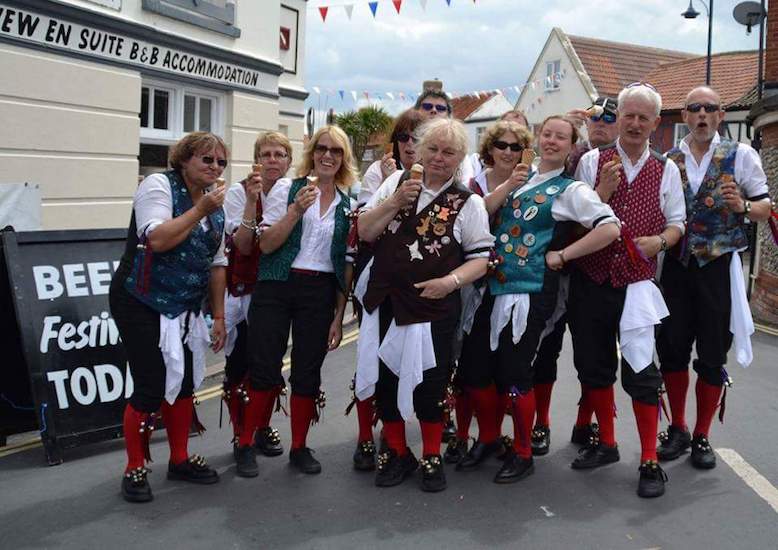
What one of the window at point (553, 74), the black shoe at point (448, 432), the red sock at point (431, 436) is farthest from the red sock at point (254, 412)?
the window at point (553, 74)

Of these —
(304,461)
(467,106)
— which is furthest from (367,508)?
Answer: (467,106)

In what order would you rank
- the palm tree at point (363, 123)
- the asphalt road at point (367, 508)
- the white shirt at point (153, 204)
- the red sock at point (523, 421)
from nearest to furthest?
the asphalt road at point (367, 508) < the white shirt at point (153, 204) < the red sock at point (523, 421) < the palm tree at point (363, 123)

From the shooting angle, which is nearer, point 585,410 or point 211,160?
point 211,160

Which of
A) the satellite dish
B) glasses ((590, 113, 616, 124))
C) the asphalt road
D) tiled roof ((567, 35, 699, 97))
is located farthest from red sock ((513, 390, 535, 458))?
tiled roof ((567, 35, 699, 97))

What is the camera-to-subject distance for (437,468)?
14.2 ft

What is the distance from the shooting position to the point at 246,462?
4.55 metres

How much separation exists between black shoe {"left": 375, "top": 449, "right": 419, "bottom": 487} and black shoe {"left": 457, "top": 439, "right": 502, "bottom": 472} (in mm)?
331

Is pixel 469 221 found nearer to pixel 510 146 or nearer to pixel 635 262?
pixel 510 146

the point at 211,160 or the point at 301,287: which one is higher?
the point at 211,160

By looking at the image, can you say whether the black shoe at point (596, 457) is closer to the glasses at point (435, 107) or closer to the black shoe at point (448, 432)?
the black shoe at point (448, 432)

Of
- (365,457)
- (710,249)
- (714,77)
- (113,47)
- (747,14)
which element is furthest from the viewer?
(714,77)

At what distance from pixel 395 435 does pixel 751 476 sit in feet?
6.49

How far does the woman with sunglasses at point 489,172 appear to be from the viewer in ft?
14.7

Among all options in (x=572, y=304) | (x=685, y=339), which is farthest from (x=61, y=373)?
(x=685, y=339)
